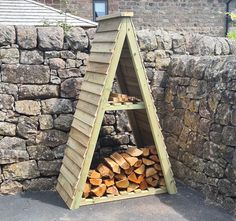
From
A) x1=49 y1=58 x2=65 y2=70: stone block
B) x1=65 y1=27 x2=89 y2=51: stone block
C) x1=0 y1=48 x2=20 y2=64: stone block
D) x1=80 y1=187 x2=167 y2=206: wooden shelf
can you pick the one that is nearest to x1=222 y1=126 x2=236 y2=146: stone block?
x1=80 y1=187 x2=167 y2=206: wooden shelf

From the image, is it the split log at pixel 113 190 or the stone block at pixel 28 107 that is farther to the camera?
the stone block at pixel 28 107

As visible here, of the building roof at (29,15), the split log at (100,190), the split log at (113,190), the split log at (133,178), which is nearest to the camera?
the split log at (100,190)

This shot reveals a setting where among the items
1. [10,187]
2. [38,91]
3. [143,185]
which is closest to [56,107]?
[38,91]

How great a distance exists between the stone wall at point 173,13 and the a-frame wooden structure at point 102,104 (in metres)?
6.65

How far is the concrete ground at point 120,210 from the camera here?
15.4 ft

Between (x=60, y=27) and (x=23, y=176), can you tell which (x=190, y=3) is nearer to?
(x=60, y=27)

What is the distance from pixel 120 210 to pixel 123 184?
1.58 feet

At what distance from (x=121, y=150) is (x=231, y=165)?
195cm

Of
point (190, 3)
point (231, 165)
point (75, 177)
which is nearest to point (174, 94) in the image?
point (231, 165)

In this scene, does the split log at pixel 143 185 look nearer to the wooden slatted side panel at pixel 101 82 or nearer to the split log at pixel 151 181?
the split log at pixel 151 181

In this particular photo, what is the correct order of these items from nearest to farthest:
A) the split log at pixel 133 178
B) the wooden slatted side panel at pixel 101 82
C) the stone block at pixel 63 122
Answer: the wooden slatted side panel at pixel 101 82 → the split log at pixel 133 178 → the stone block at pixel 63 122

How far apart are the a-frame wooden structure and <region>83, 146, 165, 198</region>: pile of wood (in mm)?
112

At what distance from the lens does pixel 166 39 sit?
625 centimetres

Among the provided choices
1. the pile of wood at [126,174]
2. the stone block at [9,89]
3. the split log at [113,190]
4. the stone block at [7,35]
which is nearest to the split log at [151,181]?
the pile of wood at [126,174]
